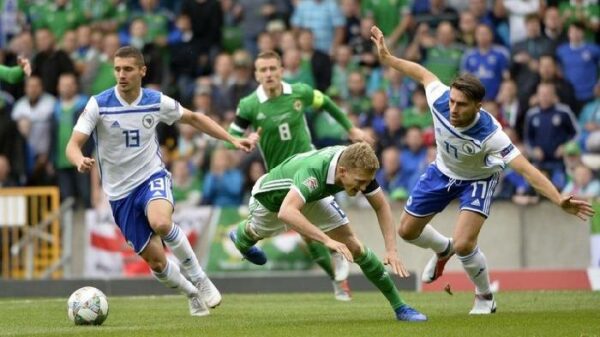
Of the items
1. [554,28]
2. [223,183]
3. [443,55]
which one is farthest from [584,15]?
[223,183]

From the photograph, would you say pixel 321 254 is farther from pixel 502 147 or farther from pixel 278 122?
pixel 502 147

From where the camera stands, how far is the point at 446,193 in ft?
45.5

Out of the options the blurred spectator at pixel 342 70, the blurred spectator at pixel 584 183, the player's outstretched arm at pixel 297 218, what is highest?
the player's outstretched arm at pixel 297 218

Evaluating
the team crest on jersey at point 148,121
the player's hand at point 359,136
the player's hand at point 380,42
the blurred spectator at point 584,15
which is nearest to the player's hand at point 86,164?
the team crest on jersey at point 148,121

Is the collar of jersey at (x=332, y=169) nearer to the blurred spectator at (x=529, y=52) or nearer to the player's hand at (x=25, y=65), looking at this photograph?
the player's hand at (x=25, y=65)

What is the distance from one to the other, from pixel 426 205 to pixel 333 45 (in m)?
10.2

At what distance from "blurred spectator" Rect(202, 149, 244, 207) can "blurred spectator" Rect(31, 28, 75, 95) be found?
12.0ft

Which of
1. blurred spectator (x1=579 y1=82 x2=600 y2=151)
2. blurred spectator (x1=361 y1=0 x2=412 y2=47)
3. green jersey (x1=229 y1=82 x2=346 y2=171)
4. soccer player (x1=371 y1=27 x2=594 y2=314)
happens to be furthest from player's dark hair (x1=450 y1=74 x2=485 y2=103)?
blurred spectator (x1=361 y1=0 x2=412 y2=47)

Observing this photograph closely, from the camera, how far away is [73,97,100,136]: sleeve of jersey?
13461 millimetres

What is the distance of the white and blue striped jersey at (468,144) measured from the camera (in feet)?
43.0

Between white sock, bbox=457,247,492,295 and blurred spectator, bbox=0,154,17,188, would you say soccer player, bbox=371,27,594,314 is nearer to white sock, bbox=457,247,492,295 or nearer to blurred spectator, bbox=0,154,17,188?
white sock, bbox=457,247,492,295

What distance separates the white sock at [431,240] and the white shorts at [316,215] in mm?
811

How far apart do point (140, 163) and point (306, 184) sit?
225cm

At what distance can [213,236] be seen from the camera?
20953 millimetres
